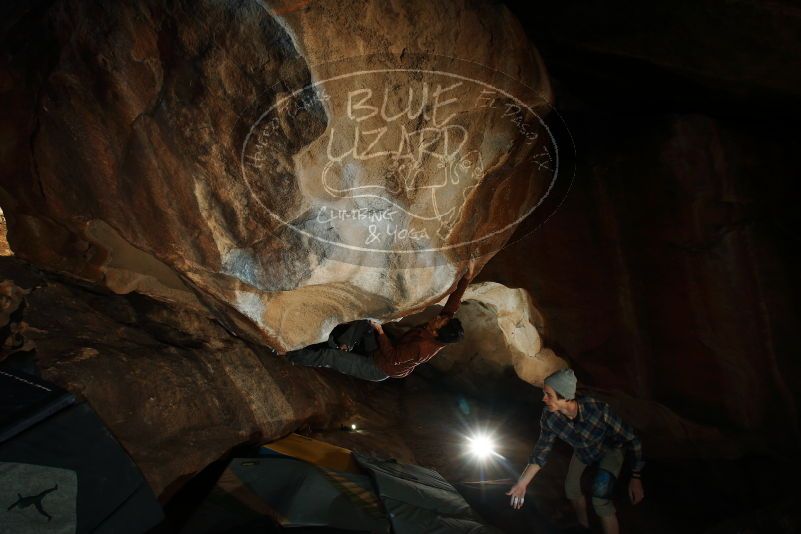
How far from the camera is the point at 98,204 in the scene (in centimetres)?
333

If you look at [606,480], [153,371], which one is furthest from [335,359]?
[606,480]

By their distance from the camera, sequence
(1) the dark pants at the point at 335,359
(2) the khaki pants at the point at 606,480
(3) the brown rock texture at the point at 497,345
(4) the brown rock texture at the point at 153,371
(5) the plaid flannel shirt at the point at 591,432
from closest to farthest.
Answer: (4) the brown rock texture at the point at 153,371
(5) the plaid flannel shirt at the point at 591,432
(2) the khaki pants at the point at 606,480
(1) the dark pants at the point at 335,359
(3) the brown rock texture at the point at 497,345

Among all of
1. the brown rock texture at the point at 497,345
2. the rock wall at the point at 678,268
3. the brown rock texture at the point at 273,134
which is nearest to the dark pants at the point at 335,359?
the brown rock texture at the point at 273,134

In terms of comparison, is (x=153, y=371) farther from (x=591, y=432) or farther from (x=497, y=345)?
(x=497, y=345)

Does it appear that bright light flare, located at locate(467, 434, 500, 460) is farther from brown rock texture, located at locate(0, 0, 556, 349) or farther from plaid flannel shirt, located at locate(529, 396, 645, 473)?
brown rock texture, located at locate(0, 0, 556, 349)

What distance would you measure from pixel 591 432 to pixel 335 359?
2773mm

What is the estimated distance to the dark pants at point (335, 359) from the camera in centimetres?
484

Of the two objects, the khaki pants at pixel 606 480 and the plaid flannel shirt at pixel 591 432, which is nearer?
the plaid flannel shirt at pixel 591 432

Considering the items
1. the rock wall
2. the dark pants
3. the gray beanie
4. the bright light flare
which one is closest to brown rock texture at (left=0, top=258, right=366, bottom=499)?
the dark pants

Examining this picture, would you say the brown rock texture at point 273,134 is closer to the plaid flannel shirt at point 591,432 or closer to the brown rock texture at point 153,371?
the brown rock texture at point 153,371

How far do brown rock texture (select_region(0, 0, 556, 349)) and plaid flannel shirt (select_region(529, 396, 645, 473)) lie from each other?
1.98 meters

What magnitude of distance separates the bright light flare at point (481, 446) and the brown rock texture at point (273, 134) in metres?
3.74

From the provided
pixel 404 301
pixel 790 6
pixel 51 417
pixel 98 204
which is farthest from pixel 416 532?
pixel 790 6

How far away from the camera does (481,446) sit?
263 inches
